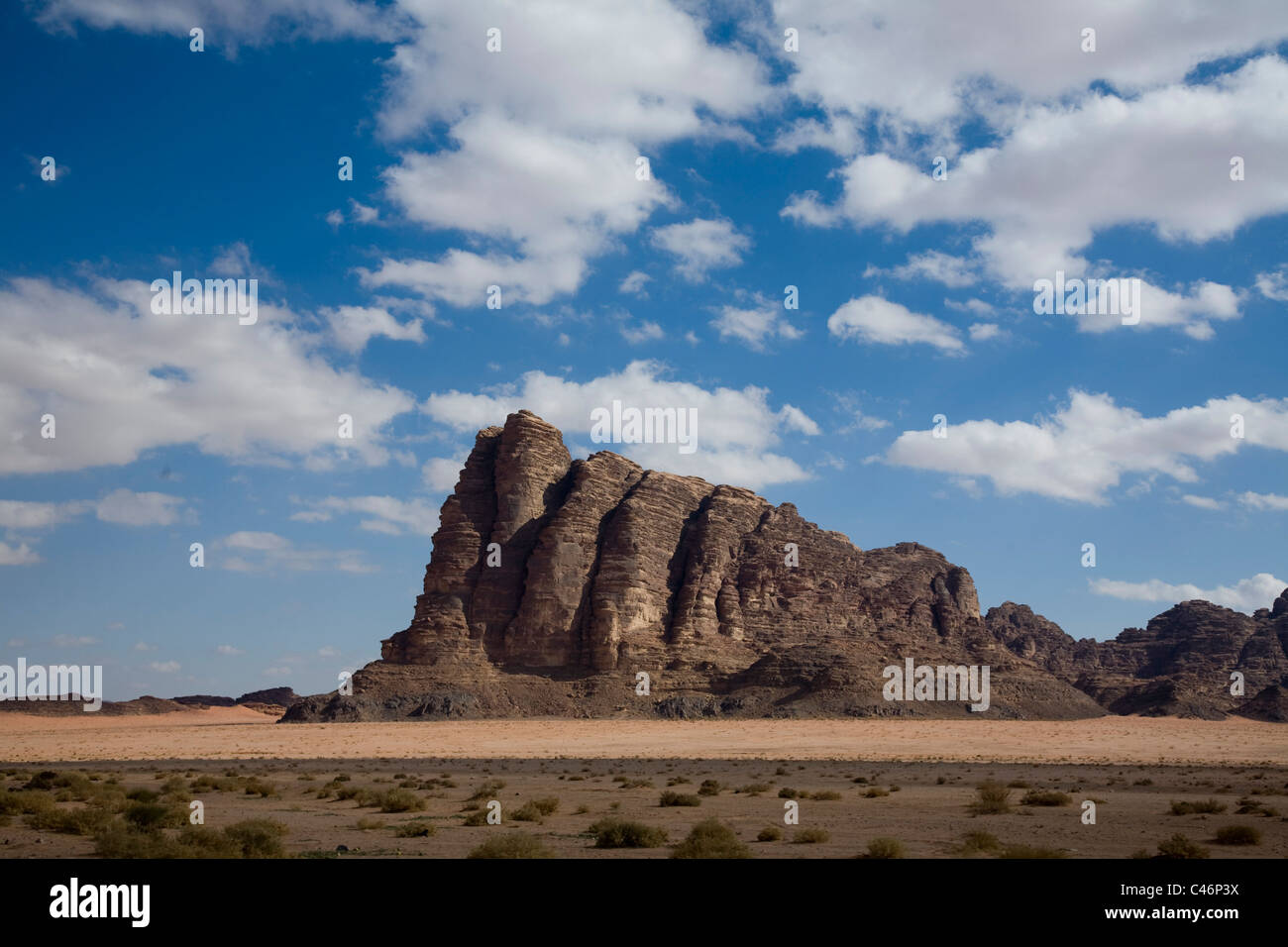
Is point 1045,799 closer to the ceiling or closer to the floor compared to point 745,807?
closer to the ceiling

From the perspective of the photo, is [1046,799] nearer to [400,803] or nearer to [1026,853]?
[1026,853]

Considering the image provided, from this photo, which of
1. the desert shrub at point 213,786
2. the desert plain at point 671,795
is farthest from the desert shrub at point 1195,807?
the desert shrub at point 213,786

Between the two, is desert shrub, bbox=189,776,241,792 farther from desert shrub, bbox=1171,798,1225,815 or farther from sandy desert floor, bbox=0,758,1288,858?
desert shrub, bbox=1171,798,1225,815

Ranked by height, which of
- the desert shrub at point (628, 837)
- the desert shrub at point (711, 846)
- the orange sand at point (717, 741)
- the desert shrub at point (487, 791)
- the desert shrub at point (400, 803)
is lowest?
the orange sand at point (717, 741)

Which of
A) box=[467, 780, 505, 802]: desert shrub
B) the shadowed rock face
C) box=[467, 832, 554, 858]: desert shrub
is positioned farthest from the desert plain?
the shadowed rock face

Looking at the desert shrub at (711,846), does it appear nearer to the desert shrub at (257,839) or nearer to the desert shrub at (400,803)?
the desert shrub at (257,839)

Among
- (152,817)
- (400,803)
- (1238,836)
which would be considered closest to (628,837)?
(400,803)

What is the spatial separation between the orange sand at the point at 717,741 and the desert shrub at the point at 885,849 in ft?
Answer: 134

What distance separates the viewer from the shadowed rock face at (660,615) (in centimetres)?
11606

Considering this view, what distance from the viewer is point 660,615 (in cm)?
14425

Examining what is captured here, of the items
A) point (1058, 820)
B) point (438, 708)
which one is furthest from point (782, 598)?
point (1058, 820)

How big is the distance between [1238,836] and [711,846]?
11176 mm

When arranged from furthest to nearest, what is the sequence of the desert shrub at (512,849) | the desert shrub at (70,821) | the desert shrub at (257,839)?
1. the desert shrub at (70,821)
2. the desert shrub at (257,839)
3. the desert shrub at (512,849)

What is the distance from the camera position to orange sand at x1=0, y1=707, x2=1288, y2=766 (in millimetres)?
62406
